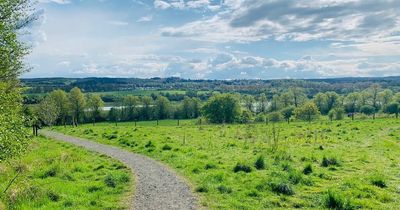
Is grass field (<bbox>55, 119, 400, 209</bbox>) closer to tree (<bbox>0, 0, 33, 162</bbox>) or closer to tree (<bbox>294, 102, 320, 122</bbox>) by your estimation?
tree (<bbox>0, 0, 33, 162</bbox>)

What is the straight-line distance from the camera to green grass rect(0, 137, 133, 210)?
46.8ft

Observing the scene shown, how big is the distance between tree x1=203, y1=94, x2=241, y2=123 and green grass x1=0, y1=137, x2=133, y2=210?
84.0m

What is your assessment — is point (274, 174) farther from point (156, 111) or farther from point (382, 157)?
point (156, 111)

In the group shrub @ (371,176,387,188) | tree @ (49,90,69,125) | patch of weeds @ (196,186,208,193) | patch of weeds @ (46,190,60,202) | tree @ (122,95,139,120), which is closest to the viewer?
patch of weeds @ (46,190,60,202)

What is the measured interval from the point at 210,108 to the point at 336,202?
97003mm

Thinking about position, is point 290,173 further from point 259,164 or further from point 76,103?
point 76,103

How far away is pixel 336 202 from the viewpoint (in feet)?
44.4

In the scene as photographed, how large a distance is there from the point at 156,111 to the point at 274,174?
11077 centimetres

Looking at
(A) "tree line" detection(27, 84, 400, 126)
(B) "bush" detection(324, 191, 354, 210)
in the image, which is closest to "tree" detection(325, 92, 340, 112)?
(A) "tree line" detection(27, 84, 400, 126)

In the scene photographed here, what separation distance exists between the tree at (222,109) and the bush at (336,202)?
93181 mm

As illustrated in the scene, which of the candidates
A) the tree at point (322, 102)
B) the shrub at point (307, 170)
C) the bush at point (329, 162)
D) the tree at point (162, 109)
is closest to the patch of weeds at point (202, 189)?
the shrub at point (307, 170)

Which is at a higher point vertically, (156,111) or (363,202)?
(363,202)

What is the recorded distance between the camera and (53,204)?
14.0 metres

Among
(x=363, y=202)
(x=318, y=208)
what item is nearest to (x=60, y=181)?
(x=318, y=208)
